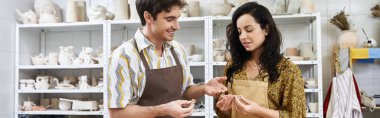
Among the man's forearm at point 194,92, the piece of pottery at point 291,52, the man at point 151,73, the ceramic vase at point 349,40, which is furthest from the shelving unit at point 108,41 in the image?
the man at point 151,73

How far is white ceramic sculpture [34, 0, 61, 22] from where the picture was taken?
360 cm

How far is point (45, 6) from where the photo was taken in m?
3.60

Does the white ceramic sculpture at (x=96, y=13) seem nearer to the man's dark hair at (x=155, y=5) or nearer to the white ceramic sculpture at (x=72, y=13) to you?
the white ceramic sculpture at (x=72, y=13)

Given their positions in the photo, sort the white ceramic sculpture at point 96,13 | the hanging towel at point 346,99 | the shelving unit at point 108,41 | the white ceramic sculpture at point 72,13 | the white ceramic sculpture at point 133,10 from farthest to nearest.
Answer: the white ceramic sculpture at point 72,13
the white ceramic sculpture at point 96,13
the white ceramic sculpture at point 133,10
the shelving unit at point 108,41
the hanging towel at point 346,99

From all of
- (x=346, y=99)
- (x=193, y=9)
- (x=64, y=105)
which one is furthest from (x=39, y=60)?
(x=346, y=99)

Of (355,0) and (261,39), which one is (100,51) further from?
(355,0)

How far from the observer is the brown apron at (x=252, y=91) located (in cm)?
152

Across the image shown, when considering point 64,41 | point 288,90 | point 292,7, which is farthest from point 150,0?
point 64,41

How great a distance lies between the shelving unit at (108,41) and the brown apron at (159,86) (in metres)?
1.62

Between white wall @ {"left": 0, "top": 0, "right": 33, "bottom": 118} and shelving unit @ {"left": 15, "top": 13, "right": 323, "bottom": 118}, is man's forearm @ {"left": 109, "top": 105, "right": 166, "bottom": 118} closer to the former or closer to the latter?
shelving unit @ {"left": 15, "top": 13, "right": 323, "bottom": 118}

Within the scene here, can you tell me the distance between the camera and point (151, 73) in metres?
1.46

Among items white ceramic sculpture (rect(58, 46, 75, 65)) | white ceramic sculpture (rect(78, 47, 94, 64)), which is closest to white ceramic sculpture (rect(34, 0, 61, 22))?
white ceramic sculpture (rect(58, 46, 75, 65))

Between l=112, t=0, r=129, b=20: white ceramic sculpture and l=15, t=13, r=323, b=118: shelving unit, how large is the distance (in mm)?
64

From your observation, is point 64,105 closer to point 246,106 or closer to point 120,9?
point 120,9
